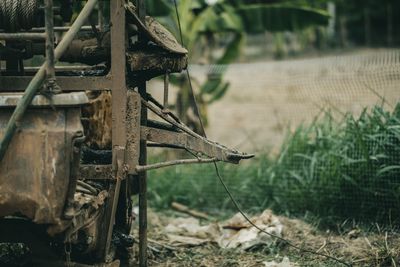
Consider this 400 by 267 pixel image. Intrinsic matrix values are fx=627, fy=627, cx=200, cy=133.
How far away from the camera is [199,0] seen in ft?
30.7

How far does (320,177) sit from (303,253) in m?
1.28

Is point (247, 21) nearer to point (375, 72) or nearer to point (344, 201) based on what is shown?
point (375, 72)

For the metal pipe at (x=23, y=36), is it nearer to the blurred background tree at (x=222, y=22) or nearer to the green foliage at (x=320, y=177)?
the green foliage at (x=320, y=177)

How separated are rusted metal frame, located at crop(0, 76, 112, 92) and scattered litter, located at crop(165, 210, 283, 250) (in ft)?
6.94

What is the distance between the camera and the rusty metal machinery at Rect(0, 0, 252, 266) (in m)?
3.34

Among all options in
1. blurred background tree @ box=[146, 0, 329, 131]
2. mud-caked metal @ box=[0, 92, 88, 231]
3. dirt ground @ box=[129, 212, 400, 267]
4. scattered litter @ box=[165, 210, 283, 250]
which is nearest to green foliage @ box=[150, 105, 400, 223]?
dirt ground @ box=[129, 212, 400, 267]

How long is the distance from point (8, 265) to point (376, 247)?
9.52 feet

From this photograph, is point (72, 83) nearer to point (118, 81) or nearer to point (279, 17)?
point (118, 81)

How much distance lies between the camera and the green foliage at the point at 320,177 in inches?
233

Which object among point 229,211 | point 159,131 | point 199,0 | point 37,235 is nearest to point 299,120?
point 229,211

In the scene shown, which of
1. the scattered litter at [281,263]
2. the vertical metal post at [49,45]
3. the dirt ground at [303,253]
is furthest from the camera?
the dirt ground at [303,253]

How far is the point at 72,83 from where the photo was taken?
12.7 ft

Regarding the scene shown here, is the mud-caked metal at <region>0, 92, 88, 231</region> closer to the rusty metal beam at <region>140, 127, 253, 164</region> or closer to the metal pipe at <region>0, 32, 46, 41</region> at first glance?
the metal pipe at <region>0, 32, 46, 41</region>

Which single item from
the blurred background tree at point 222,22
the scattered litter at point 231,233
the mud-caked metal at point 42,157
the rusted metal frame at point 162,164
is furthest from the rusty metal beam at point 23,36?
the blurred background tree at point 222,22
